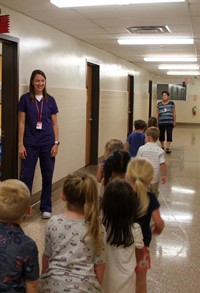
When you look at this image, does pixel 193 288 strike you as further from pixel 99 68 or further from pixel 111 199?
pixel 99 68

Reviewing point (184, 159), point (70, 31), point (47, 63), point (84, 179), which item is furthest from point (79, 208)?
point (184, 159)

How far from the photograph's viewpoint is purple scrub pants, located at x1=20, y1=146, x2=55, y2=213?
4.45 metres

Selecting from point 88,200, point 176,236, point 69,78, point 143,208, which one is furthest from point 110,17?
point 88,200

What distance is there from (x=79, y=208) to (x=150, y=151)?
2.23 m

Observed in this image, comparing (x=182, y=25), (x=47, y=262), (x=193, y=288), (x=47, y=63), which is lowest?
(x=193, y=288)

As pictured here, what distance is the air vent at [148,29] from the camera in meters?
5.60

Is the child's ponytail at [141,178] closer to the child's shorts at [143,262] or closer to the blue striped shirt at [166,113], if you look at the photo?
the child's shorts at [143,262]

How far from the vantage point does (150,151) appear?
13.2 ft

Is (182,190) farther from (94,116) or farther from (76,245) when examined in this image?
(76,245)

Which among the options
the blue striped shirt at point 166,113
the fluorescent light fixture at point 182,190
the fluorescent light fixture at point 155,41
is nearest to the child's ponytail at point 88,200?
the fluorescent light fixture at point 182,190

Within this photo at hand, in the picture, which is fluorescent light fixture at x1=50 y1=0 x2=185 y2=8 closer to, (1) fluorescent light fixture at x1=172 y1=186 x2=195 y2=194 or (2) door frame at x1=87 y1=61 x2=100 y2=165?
(1) fluorescent light fixture at x1=172 y1=186 x2=195 y2=194

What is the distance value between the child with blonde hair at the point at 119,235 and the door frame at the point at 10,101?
2727 millimetres

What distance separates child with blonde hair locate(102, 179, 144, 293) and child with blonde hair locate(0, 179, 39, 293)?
47 centimetres

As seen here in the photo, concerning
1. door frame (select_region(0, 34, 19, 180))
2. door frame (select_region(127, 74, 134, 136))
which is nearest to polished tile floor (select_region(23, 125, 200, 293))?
door frame (select_region(0, 34, 19, 180))
